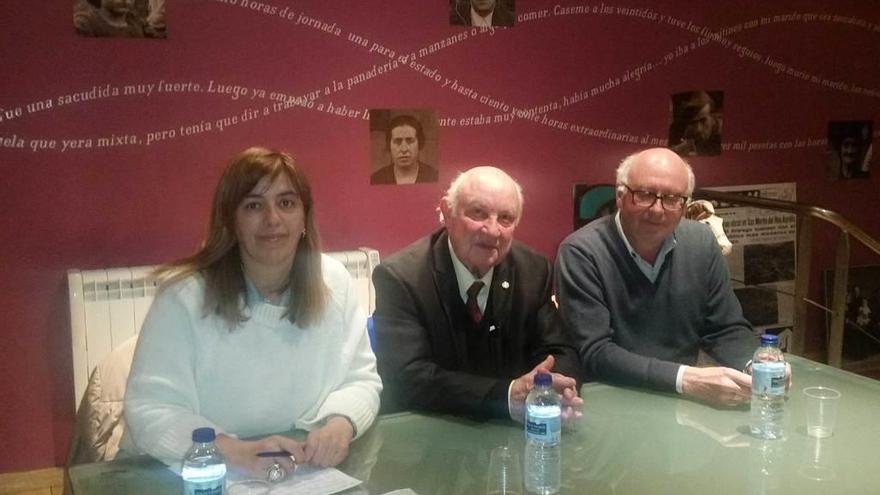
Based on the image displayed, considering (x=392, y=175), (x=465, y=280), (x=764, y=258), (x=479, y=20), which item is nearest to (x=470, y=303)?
(x=465, y=280)

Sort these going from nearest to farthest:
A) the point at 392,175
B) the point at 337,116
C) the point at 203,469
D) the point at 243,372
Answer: the point at 203,469 → the point at 243,372 → the point at 337,116 → the point at 392,175

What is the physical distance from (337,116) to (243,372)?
1.69 metres

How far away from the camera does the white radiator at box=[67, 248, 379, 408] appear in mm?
2832

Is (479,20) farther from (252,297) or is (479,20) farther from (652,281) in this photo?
(252,297)

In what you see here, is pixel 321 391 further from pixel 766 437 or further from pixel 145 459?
pixel 766 437

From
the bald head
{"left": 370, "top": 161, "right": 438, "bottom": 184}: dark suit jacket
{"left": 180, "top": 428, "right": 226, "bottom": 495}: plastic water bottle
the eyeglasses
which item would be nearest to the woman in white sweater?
{"left": 180, "top": 428, "right": 226, "bottom": 495}: plastic water bottle

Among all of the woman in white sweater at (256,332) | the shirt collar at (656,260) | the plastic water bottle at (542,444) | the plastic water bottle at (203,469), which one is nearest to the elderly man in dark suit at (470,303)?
the woman in white sweater at (256,332)

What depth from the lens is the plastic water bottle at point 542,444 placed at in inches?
59.7

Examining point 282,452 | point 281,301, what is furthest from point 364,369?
point 282,452

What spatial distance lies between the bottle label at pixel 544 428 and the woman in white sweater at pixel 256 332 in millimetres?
381

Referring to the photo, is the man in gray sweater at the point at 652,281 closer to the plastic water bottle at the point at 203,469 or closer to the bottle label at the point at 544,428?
the bottle label at the point at 544,428

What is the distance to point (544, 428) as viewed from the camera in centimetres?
153

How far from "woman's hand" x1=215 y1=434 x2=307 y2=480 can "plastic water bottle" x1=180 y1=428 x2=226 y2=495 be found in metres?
0.14

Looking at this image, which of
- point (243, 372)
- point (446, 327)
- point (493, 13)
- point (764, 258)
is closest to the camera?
point (243, 372)
